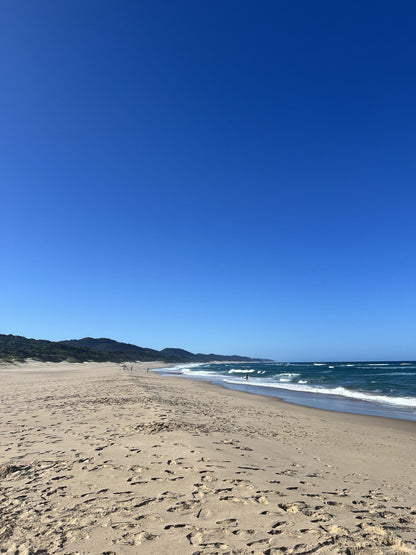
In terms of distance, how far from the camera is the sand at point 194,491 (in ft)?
14.2

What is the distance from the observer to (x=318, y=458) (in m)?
8.64

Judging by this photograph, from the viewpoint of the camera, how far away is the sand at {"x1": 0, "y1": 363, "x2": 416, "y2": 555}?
4.32 m

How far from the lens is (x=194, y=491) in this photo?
5.68 m

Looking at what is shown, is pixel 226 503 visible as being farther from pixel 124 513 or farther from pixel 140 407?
pixel 140 407

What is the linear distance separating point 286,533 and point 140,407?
10894 millimetres

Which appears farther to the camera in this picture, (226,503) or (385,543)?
(226,503)

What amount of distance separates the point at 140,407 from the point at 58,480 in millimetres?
8202

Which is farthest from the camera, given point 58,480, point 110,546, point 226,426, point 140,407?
point 140,407

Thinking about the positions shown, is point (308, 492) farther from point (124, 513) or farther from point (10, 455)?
point (10, 455)

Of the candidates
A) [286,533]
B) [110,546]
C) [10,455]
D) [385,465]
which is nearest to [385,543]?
[286,533]

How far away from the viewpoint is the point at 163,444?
27.6 feet

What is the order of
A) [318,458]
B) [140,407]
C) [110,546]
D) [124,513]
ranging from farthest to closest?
[140,407], [318,458], [124,513], [110,546]

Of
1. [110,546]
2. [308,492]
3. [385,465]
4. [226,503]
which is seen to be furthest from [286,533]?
[385,465]

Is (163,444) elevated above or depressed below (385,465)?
above
